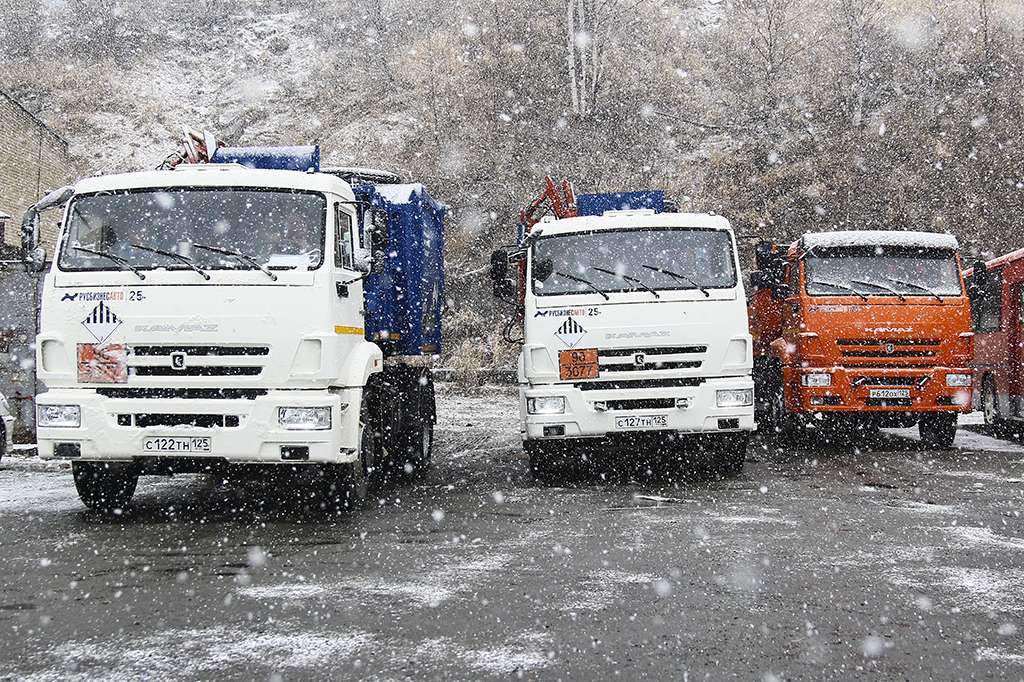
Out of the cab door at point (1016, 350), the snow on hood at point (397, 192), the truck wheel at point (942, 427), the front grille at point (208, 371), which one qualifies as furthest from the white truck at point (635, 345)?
the cab door at point (1016, 350)

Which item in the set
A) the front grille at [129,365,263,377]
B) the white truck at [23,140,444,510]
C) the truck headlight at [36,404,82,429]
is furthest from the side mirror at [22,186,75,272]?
the front grille at [129,365,263,377]

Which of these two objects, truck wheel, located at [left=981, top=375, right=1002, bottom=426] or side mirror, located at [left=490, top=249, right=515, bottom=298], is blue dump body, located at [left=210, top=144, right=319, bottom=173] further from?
truck wheel, located at [left=981, top=375, right=1002, bottom=426]

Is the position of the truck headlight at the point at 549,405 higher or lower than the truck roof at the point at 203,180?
lower

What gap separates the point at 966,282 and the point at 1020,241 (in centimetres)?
1677

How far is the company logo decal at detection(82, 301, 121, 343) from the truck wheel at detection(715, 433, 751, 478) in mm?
6076

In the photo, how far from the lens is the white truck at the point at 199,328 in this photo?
7.95m

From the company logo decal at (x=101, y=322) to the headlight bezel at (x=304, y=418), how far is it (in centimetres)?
144

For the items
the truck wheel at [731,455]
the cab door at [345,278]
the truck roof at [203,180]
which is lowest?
the truck wheel at [731,455]

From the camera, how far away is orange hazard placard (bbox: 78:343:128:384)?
8.01 m

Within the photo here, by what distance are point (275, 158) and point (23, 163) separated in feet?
79.5

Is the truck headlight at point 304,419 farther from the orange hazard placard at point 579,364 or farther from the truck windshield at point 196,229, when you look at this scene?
the orange hazard placard at point 579,364

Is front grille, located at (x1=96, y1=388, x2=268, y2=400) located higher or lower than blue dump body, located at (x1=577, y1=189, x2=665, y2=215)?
lower

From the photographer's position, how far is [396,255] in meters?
10.9

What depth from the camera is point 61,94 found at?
148ft
